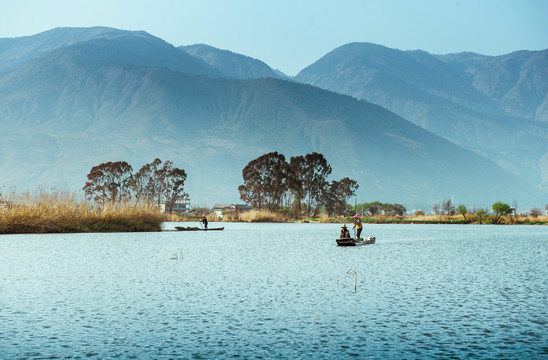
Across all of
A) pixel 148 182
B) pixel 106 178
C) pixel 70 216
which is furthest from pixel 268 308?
pixel 148 182

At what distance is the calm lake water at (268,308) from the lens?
1081cm

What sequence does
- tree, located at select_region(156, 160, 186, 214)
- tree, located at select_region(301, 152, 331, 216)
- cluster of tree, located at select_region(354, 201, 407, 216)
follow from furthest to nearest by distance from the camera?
cluster of tree, located at select_region(354, 201, 407, 216) < tree, located at select_region(156, 160, 186, 214) < tree, located at select_region(301, 152, 331, 216)

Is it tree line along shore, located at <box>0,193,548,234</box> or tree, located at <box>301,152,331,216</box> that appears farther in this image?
tree, located at <box>301,152,331,216</box>

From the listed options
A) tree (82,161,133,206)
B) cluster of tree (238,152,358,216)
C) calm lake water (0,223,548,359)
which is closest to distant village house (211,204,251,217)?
cluster of tree (238,152,358,216)

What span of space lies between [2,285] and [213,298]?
6.42 meters

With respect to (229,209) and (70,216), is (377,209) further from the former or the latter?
(70,216)

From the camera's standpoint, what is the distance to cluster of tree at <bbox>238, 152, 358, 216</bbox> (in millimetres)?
95000

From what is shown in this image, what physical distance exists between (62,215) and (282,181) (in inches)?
2410

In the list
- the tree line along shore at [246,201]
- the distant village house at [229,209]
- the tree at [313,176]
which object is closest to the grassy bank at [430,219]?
the tree line along shore at [246,201]

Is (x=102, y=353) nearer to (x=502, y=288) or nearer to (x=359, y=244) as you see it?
(x=502, y=288)

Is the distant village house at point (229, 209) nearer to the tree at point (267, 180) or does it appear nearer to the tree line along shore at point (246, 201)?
the tree line along shore at point (246, 201)

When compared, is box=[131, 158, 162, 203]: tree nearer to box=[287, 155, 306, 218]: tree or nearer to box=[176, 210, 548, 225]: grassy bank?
box=[176, 210, 548, 225]: grassy bank

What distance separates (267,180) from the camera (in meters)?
96.1

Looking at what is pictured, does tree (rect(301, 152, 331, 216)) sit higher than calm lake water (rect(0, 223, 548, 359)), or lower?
higher
